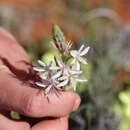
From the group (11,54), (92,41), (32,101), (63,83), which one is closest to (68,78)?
(63,83)

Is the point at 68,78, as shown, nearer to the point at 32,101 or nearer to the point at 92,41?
the point at 32,101

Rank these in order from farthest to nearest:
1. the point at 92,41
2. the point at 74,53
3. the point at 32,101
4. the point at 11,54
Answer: the point at 92,41
the point at 11,54
the point at 74,53
the point at 32,101

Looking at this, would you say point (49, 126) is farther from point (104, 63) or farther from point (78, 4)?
point (78, 4)

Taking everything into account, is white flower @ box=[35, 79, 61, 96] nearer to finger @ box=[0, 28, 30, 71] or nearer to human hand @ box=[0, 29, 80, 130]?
human hand @ box=[0, 29, 80, 130]

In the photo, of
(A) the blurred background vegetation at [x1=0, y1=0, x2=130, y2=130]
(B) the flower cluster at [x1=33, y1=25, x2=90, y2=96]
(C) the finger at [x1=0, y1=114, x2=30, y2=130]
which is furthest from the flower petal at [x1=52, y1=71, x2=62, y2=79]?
(A) the blurred background vegetation at [x1=0, y1=0, x2=130, y2=130]

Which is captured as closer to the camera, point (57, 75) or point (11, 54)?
point (57, 75)

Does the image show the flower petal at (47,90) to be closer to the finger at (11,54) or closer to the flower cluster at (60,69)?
the flower cluster at (60,69)
